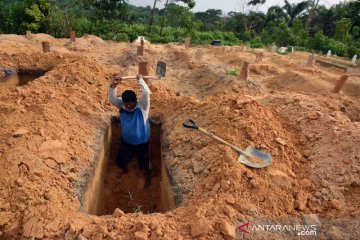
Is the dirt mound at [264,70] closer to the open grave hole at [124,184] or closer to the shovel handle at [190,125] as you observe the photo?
the open grave hole at [124,184]

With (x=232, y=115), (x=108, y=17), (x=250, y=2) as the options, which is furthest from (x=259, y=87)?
(x=250, y=2)

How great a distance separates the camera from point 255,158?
3.57 m

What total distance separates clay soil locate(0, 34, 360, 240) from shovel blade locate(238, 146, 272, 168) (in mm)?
75

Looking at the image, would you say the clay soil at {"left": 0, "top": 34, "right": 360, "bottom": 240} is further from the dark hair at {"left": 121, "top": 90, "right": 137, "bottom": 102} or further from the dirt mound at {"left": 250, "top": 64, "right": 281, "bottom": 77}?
the dirt mound at {"left": 250, "top": 64, "right": 281, "bottom": 77}

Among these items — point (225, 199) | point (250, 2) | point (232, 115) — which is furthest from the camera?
point (250, 2)

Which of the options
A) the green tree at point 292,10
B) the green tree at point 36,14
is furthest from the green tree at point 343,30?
the green tree at point 36,14

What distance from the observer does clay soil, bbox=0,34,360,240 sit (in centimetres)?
276

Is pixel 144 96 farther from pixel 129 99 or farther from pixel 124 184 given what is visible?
pixel 124 184

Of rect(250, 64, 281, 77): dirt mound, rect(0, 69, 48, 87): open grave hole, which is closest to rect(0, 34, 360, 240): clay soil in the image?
rect(0, 69, 48, 87): open grave hole

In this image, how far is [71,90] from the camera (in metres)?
5.14

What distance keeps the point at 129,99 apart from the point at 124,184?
157 centimetres

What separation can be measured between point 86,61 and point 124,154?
2.71 m

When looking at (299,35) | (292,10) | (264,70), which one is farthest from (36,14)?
(292,10)

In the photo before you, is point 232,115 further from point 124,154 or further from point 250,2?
point 250,2
